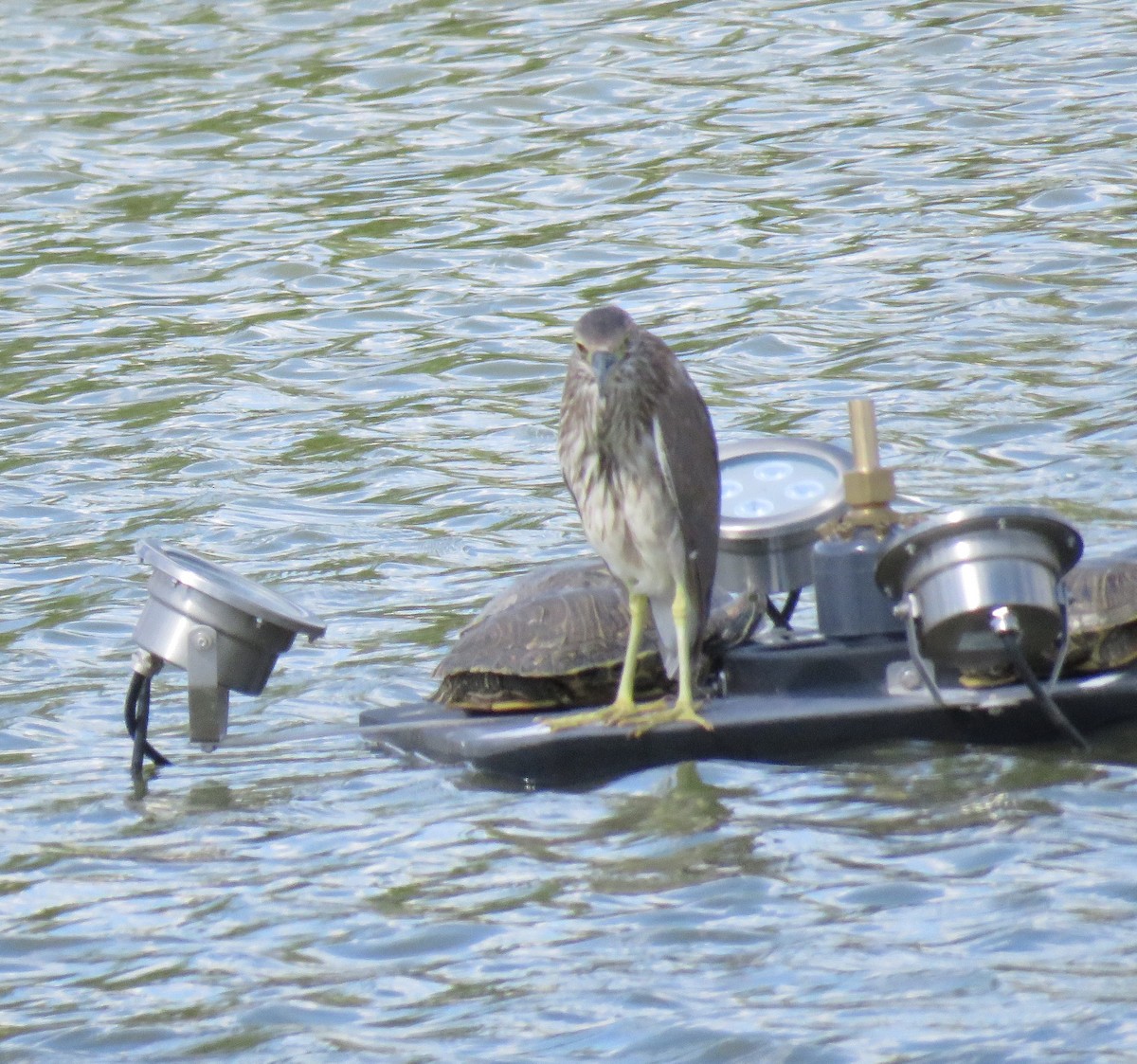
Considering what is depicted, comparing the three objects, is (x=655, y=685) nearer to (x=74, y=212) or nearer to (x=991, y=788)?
(x=991, y=788)

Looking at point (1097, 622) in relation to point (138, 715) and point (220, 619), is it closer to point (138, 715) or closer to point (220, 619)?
point (220, 619)

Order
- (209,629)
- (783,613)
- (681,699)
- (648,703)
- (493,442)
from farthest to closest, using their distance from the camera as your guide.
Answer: (493,442)
(783,613)
(648,703)
(681,699)
(209,629)

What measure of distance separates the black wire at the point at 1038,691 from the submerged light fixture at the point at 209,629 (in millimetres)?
1576

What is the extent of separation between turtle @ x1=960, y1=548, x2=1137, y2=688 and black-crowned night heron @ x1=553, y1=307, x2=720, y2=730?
0.71 m

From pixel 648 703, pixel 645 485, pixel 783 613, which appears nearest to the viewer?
pixel 645 485

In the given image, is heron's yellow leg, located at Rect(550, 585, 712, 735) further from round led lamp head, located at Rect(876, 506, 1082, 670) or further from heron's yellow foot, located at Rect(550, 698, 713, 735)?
round led lamp head, located at Rect(876, 506, 1082, 670)

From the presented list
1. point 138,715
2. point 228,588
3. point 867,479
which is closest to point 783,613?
point 867,479

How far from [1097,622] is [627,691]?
3.74ft

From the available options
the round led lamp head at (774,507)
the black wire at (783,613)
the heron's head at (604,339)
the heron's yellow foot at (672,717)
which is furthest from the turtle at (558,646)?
the heron's head at (604,339)

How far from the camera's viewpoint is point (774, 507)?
5461 mm

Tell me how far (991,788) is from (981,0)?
9586 mm

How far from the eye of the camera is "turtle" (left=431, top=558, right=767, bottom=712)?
212 inches

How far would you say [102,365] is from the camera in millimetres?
9742

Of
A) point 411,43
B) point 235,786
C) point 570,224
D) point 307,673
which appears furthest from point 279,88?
point 235,786
